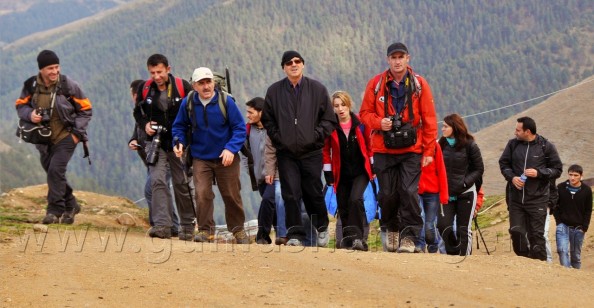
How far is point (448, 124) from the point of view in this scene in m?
13.6

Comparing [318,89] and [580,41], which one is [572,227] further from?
[580,41]

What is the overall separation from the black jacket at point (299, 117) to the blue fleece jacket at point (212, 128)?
59 centimetres

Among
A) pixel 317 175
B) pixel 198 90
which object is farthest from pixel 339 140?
pixel 198 90

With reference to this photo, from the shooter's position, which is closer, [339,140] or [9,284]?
[9,284]

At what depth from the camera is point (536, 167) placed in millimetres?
13859

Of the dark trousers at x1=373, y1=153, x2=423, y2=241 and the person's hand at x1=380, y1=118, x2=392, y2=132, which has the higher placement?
the person's hand at x1=380, y1=118, x2=392, y2=132

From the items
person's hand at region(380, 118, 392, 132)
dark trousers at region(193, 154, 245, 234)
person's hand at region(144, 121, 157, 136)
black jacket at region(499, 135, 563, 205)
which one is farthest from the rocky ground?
black jacket at region(499, 135, 563, 205)

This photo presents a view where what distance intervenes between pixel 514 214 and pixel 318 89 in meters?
3.62

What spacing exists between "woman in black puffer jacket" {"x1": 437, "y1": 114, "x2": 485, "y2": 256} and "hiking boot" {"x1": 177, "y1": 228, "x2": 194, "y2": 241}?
120 inches

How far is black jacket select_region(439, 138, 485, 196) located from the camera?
1354cm

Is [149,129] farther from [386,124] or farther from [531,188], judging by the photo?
[531,188]

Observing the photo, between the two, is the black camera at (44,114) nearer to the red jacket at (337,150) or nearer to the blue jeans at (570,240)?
the red jacket at (337,150)

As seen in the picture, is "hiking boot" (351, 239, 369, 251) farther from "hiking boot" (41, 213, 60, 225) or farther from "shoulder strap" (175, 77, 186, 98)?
"hiking boot" (41, 213, 60, 225)

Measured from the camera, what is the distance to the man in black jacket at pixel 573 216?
51.3 ft
